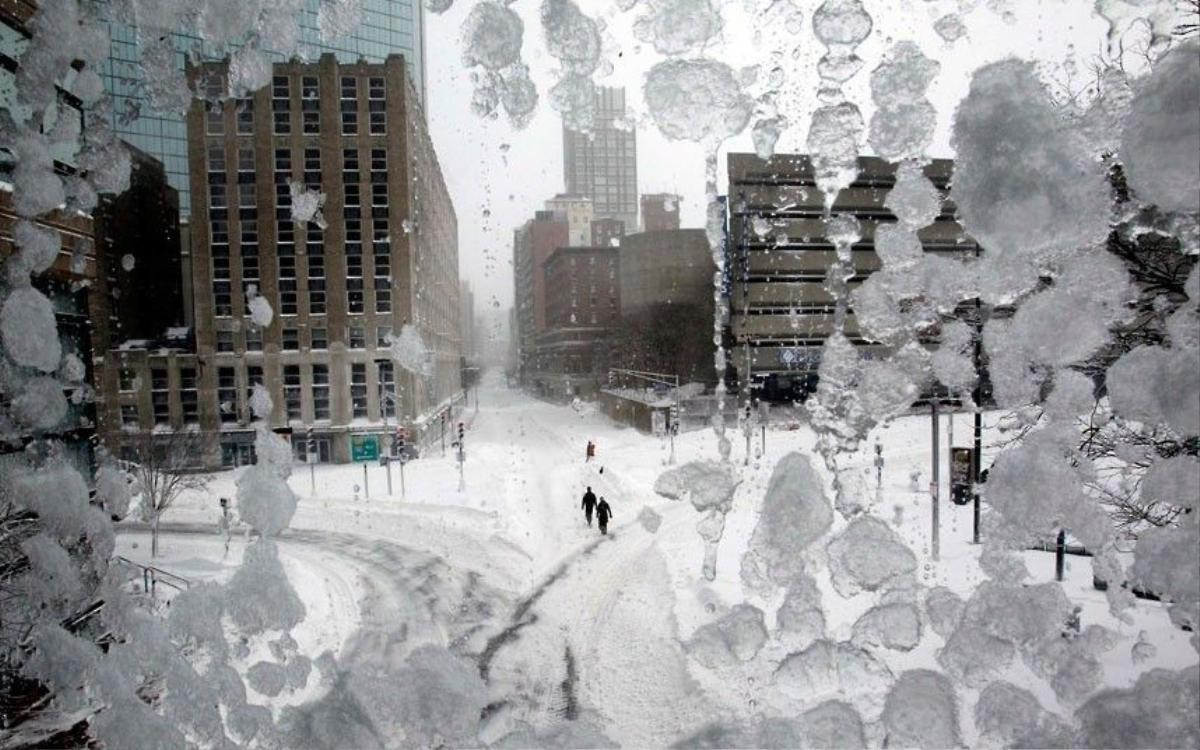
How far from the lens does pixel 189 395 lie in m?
9.13

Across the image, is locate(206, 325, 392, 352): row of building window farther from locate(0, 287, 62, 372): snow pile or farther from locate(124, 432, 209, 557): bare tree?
locate(124, 432, 209, 557): bare tree

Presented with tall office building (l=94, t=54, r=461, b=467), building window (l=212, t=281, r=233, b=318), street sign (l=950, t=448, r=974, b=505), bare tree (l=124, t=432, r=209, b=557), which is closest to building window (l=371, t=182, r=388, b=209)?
tall office building (l=94, t=54, r=461, b=467)

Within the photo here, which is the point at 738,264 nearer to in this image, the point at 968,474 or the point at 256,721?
the point at 968,474

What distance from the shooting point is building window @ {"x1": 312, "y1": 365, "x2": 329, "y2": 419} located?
5.89 metres

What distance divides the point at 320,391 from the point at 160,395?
20.1ft

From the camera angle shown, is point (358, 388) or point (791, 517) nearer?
point (791, 517)

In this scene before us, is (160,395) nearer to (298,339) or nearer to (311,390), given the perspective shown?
(311,390)

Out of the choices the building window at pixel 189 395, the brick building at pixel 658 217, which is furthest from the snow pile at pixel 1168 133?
the brick building at pixel 658 217

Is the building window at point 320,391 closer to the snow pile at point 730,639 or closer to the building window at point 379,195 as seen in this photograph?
the building window at point 379,195

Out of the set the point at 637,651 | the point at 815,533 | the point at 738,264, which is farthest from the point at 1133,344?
the point at 637,651

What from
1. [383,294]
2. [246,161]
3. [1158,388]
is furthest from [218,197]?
[1158,388]

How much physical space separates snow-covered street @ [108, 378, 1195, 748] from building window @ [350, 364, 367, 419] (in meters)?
1.67

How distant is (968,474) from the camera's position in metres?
6.18

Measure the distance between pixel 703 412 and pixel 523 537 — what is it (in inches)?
170
